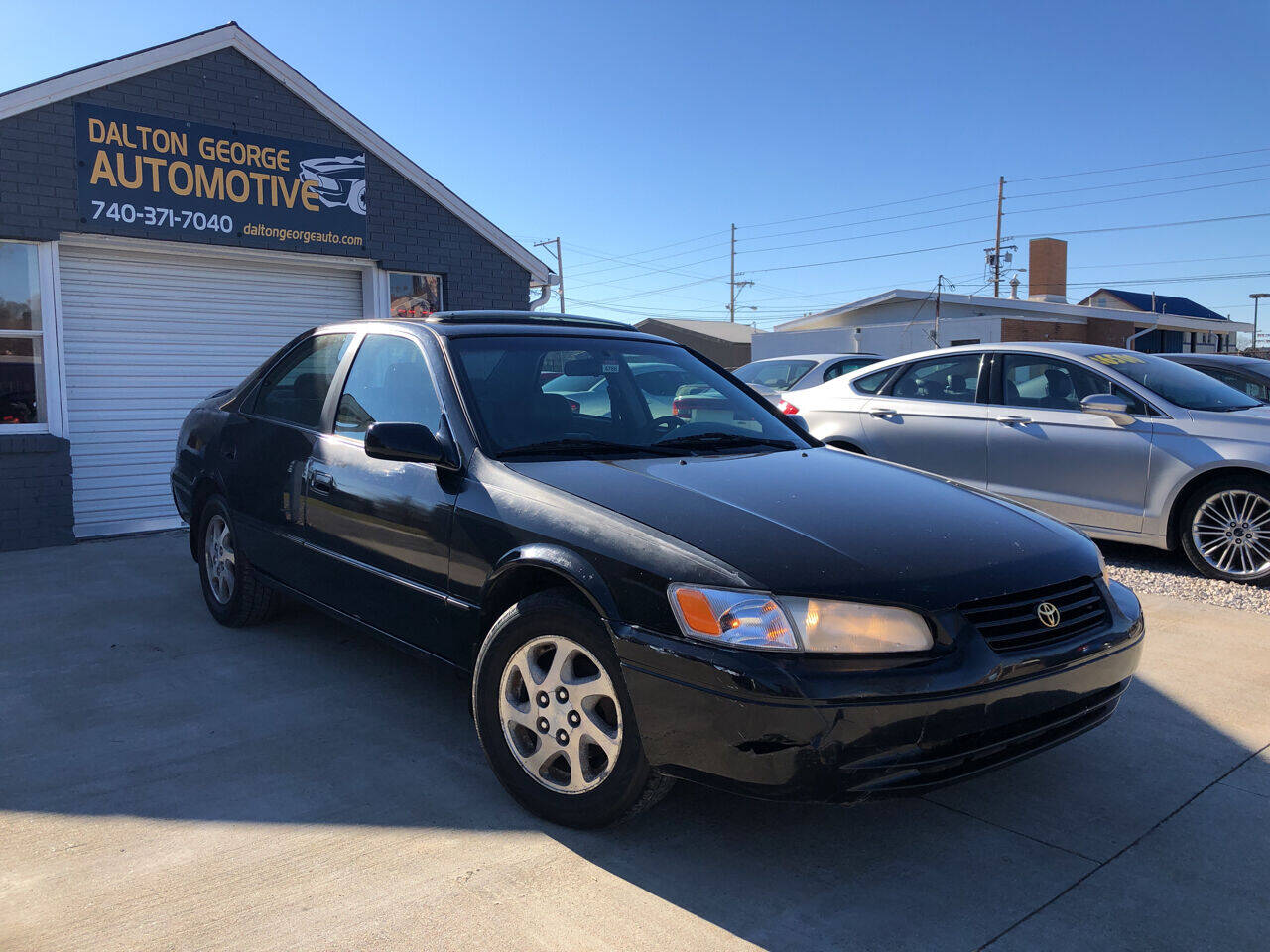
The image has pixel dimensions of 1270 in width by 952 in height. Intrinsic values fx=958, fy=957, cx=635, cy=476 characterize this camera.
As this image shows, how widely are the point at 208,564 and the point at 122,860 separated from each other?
107 inches

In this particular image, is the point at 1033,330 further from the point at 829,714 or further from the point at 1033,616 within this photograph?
the point at 829,714

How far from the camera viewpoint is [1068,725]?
2842 millimetres

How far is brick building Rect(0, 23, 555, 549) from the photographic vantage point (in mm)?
7523

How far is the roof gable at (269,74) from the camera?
743cm

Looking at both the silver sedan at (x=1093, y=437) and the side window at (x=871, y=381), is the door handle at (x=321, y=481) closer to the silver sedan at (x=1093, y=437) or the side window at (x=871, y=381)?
the silver sedan at (x=1093, y=437)

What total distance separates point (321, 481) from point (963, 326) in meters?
29.8

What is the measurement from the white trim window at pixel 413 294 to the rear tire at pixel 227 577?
4.98 m

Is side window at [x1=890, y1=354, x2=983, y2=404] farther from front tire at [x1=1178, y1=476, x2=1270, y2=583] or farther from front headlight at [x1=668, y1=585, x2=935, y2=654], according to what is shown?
front headlight at [x1=668, y1=585, x2=935, y2=654]

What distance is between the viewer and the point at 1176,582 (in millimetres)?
6195

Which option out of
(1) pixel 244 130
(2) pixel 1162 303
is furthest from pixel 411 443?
(2) pixel 1162 303

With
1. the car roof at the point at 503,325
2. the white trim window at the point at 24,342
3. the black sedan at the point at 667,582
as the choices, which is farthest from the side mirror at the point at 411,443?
the white trim window at the point at 24,342

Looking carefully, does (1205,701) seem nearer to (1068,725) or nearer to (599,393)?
(1068,725)

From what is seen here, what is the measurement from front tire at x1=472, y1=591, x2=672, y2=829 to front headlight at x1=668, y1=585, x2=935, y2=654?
354mm

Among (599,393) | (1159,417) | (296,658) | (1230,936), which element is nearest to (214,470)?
(296,658)
